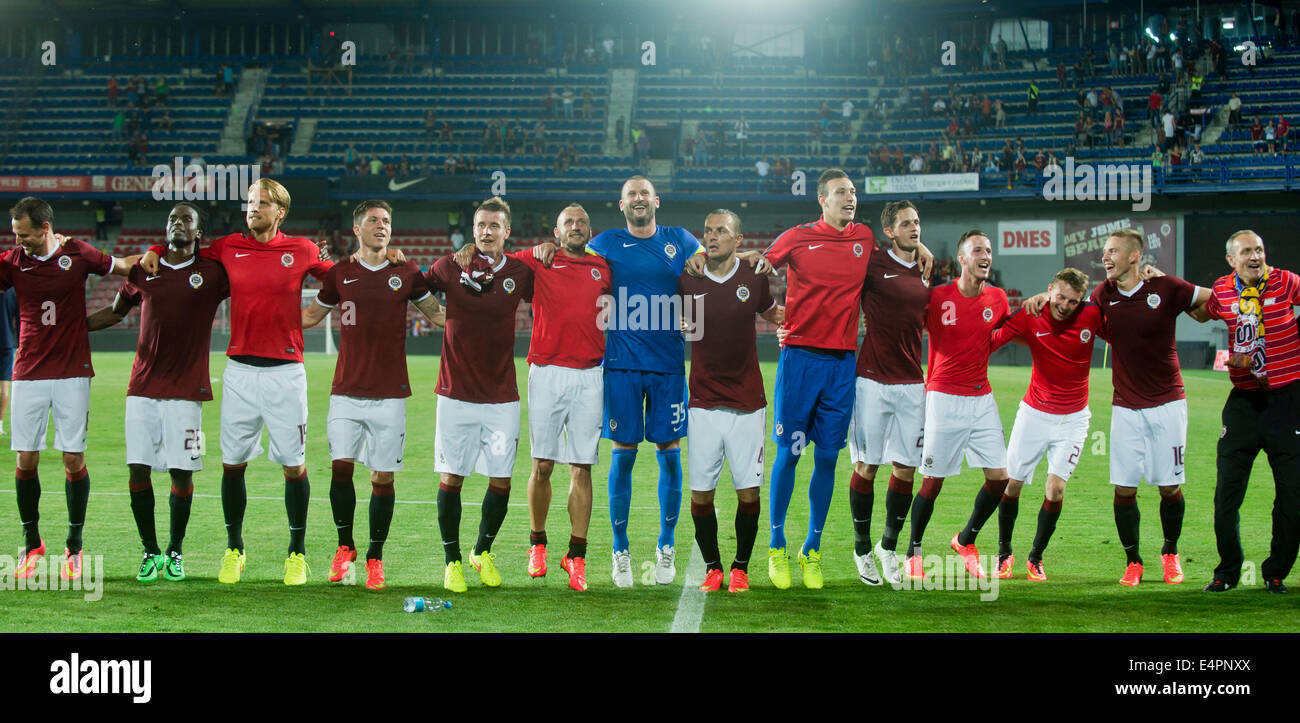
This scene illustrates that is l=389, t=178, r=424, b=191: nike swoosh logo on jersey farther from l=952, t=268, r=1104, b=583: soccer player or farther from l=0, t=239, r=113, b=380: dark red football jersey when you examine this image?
l=952, t=268, r=1104, b=583: soccer player

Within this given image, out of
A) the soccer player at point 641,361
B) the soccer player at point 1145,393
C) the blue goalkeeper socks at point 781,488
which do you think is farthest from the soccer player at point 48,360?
the soccer player at point 1145,393

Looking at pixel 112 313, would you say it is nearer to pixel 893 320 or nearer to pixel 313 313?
pixel 313 313

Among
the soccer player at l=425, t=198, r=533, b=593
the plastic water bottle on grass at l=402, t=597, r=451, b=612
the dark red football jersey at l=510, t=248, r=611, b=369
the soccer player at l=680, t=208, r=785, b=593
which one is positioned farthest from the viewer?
the dark red football jersey at l=510, t=248, r=611, b=369

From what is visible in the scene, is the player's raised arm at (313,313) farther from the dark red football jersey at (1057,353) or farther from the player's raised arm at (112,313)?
the dark red football jersey at (1057,353)

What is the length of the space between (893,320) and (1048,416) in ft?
4.47

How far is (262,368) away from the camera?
7.21m

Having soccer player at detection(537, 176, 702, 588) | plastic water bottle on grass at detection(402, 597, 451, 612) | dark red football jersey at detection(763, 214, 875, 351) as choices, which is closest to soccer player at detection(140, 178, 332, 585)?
plastic water bottle on grass at detection(402, 597, 451, 612)

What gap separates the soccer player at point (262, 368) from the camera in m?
7.16

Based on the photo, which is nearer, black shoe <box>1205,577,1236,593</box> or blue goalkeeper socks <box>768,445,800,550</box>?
black shoe <box>1205,577,1236,593</box>

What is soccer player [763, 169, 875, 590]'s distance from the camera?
7.36 metres

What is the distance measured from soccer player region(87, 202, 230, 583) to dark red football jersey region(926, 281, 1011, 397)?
493 centimetres

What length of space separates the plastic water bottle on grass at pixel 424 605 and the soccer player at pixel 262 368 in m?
1.10

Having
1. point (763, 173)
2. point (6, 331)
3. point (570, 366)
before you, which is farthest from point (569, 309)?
point (763, 173)

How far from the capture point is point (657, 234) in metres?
7.45
